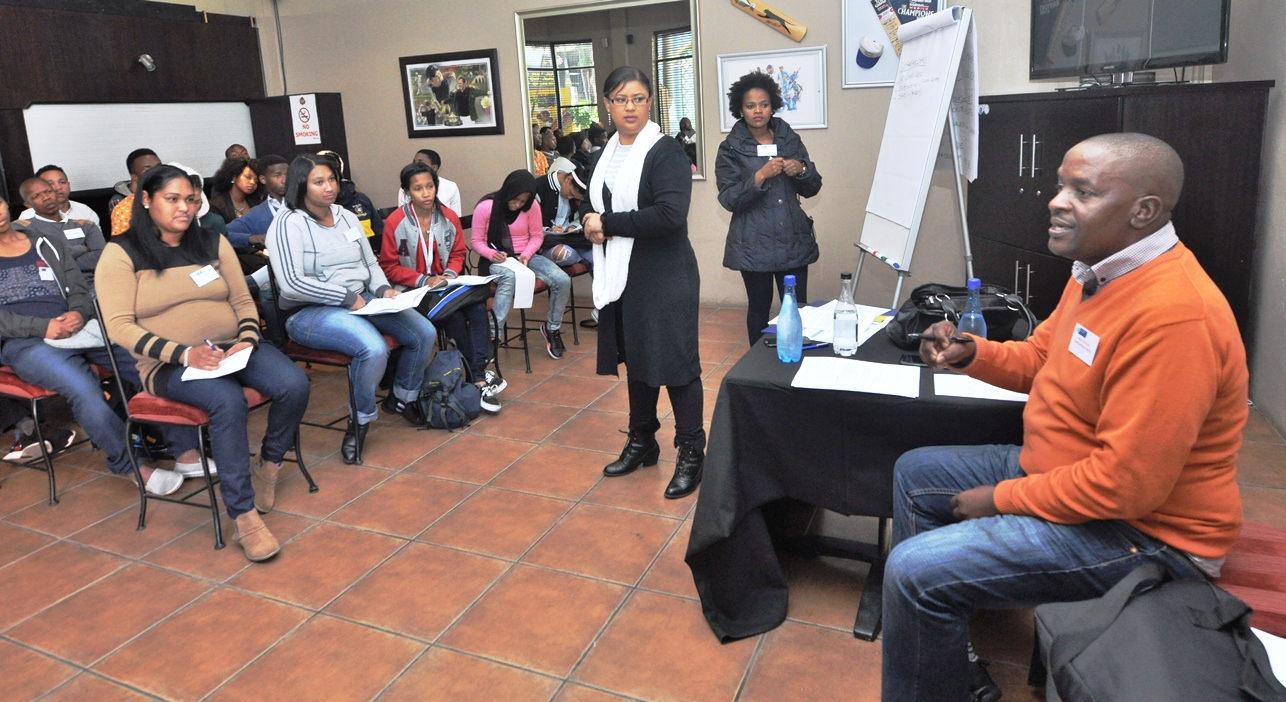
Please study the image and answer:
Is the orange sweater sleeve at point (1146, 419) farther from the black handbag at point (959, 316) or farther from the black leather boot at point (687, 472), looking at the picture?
the black leather boot at point (687, 472)

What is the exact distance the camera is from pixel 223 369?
275cm

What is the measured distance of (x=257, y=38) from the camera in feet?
23.4

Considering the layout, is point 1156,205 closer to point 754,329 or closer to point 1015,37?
point 754,329

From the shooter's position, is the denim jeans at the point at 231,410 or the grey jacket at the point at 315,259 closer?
the denim jeans at the point at 231,410

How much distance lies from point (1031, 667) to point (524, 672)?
3.94ft

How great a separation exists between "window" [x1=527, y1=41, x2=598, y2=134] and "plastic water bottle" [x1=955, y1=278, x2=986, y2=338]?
4.72 metres

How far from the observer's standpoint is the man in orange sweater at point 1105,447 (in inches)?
51.1

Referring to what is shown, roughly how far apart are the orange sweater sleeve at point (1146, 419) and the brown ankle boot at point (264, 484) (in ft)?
8.80

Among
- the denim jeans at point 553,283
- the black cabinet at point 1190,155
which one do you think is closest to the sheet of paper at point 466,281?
the denim jeans at point 553,283

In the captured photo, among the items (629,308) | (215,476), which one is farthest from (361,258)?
(629,308)

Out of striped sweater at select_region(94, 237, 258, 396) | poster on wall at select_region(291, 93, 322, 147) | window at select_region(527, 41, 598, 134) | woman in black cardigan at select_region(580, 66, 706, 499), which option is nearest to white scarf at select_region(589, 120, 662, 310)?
woman in black cardigan at select_region(580, 66, 706, 499)

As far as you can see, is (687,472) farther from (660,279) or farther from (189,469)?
(189,469)

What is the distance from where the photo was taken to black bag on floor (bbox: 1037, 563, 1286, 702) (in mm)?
1095

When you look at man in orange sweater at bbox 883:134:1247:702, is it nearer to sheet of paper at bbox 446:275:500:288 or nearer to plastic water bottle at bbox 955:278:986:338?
plastic water bottle at bbox 955:278:986:338
